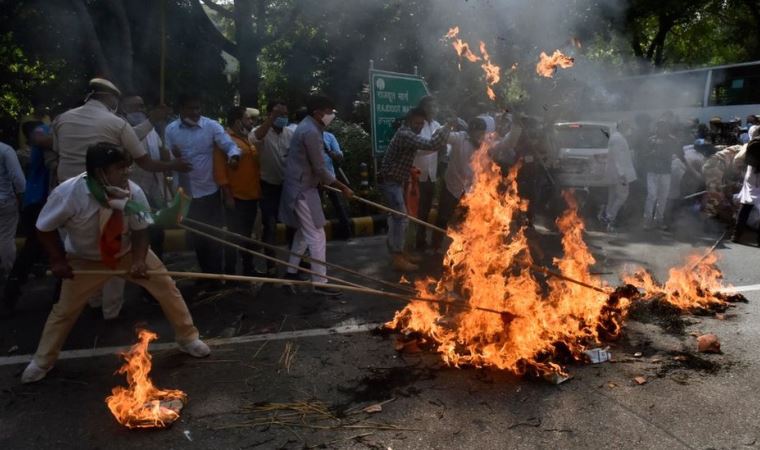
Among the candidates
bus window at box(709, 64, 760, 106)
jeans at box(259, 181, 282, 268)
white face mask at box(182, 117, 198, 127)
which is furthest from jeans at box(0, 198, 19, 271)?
bus window at box(709, 64, 760, 106)

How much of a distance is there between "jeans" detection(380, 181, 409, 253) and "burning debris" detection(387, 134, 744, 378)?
118cm

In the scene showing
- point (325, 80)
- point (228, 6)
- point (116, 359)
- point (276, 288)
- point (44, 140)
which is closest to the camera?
point (116, 359)

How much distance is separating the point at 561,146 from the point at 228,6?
11.1m

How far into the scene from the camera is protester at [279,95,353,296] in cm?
552

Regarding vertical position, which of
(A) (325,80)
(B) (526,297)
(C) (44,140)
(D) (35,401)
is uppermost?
(A) (325,80)

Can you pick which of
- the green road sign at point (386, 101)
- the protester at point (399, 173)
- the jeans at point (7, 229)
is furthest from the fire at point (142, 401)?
the green road sign at point (386, 101)

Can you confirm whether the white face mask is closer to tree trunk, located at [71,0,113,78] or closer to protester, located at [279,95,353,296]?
protester, located at [279,95,353,296]

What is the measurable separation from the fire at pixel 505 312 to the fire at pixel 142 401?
5.84 ft

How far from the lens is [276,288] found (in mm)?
5918

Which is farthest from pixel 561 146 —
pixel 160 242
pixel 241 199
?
pixel 160 242

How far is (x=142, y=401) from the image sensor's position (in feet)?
11.0

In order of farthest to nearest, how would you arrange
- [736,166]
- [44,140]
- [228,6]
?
[228,6] < [736,166] < [44,140]

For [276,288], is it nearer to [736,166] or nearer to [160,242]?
[160,242]

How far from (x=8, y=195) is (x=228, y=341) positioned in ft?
10.1
